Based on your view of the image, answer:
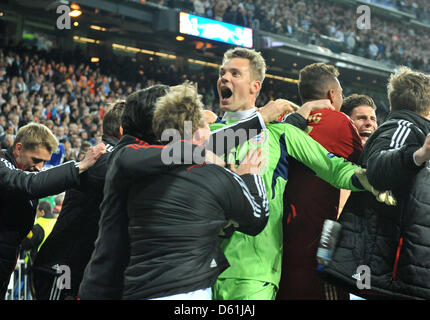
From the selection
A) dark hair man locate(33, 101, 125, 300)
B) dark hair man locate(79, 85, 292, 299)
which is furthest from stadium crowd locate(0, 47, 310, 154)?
dark hair man locate(79, 85, 292, 299)

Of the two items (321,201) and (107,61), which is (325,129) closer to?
(321,201)

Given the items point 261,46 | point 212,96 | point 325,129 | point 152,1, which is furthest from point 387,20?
point 325,129

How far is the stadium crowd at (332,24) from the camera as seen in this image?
76.6ft

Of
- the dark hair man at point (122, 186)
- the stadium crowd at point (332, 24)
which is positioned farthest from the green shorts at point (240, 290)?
the stadium crowd at point (332, 24)

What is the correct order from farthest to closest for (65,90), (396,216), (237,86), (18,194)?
1. (65,90)
2. (18,194)
3. (237,86)
4. (396,216)

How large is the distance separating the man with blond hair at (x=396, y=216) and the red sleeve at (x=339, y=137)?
0.33 meters

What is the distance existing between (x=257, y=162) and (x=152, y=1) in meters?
19.3

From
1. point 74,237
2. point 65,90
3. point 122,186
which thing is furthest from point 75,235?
point 65,90

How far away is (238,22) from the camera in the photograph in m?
23.0

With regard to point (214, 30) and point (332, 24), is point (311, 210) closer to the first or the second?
point (214, 30)

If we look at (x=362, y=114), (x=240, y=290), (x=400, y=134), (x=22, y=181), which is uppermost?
(x=362, y=114)

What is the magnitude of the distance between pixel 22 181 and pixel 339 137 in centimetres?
197

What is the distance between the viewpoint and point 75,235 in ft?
11.5

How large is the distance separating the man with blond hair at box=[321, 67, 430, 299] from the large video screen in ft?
61.8
